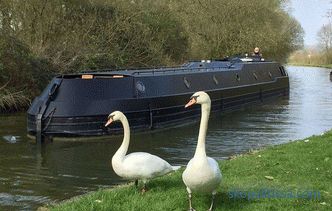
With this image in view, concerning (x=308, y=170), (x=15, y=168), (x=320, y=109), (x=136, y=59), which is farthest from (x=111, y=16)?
(x=308, y=170)

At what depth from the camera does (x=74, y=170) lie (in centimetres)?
902

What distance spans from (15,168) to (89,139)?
276 cm

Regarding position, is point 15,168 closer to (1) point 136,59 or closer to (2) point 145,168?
(2) point 145,168

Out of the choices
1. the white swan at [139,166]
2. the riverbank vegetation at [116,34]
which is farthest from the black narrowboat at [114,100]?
the white swan at [139,166]

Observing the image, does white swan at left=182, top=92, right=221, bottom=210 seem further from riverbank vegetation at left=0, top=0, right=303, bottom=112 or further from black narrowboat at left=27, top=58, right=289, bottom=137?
riverbank vegetation at left=0, top=0, right=303, bottom=112

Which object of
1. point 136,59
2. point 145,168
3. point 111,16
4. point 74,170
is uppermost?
point 111,16

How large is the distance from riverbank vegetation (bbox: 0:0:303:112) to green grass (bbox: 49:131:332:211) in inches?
441

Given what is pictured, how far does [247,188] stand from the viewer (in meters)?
5.71

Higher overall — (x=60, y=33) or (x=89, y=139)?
(x=60, y=33)

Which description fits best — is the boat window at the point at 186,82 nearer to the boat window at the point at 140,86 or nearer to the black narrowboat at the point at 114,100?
the black narrowboat at the point at 114,100

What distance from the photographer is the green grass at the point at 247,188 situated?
203 inches

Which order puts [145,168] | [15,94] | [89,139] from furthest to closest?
1. [15,94]
2. [89,139]
3. [145,168]

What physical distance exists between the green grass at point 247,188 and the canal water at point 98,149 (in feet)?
5.08

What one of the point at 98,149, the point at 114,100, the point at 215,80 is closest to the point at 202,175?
the point at 98,149
